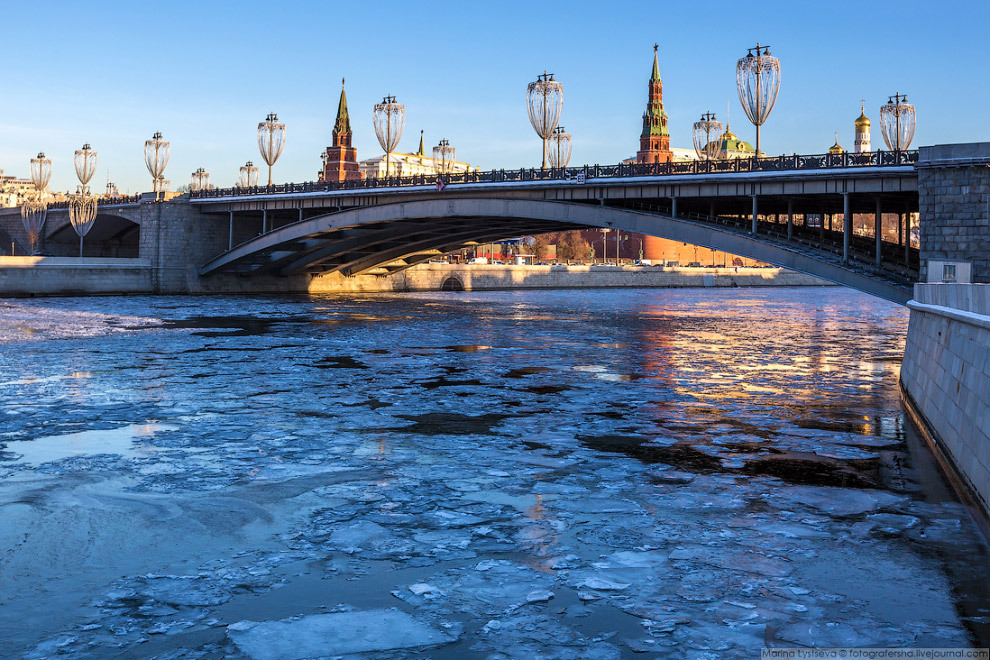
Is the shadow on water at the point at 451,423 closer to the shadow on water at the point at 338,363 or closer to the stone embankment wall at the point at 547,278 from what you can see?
the shadow on water at the point at 338,363

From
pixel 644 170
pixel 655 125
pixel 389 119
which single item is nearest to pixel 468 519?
pixel 644 170

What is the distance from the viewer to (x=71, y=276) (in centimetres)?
5544

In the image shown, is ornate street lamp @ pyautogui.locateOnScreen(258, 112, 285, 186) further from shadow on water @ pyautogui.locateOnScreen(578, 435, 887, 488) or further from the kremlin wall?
the kremlin wall

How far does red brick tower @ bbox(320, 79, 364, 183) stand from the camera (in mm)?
151750

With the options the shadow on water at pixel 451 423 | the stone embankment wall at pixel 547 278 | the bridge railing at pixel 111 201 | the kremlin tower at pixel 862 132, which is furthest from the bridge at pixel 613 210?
the kremlin tower at pixel 862 132

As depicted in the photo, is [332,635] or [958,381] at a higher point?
[958,381]

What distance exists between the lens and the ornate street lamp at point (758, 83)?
42875 millimetres

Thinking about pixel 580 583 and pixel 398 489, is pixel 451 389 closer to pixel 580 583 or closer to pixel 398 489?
pixel 398 489

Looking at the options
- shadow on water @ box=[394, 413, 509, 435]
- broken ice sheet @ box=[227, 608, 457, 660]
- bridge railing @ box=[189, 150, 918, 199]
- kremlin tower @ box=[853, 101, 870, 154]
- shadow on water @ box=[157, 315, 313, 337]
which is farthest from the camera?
kremlin tower @ box=[853, 101, 870, 154]

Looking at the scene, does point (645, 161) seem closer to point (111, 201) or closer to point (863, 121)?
point (863, 121)

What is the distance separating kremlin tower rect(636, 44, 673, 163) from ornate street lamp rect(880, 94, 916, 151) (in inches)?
3893

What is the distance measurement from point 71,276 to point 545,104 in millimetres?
30334

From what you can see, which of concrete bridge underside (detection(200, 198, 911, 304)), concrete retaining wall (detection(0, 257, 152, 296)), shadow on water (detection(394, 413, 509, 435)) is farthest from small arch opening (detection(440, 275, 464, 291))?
shadow on water (detection(394, 413, 509, 435))

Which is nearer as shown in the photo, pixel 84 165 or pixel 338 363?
pixel 338 363
